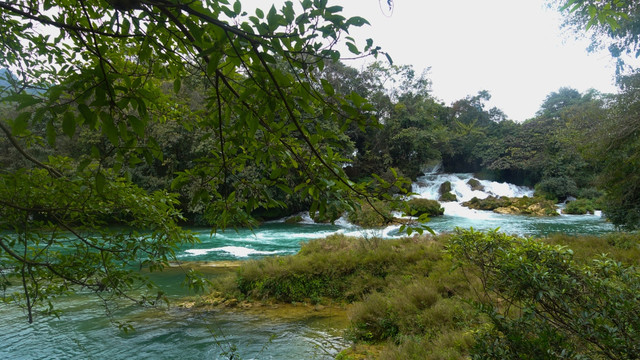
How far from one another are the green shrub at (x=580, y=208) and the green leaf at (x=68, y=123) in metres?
24.9

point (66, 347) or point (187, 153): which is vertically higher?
point (187, 153)

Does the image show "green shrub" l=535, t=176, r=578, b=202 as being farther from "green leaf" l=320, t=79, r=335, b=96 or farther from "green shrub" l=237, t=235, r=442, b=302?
"green leaf" l=320, t=79, r=335, b=96

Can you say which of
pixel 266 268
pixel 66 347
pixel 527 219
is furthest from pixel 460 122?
pixel 66 347

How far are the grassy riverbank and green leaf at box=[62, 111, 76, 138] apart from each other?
2807 millimetres

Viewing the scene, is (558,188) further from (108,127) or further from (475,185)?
(108,127)

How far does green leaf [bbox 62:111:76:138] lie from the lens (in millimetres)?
926

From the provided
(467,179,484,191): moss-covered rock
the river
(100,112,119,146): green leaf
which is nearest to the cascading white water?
(467,179,484,191): moss-covered rock

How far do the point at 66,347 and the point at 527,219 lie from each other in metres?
19.6

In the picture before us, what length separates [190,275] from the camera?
243cm

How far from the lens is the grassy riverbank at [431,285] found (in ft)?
8.05

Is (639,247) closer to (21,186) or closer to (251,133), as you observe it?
(251,133)

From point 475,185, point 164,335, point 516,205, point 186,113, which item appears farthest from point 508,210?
point 186,113

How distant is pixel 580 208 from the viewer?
19.8m

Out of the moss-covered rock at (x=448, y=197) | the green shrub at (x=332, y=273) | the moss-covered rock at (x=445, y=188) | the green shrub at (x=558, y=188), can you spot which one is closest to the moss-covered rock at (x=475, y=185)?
the moss-covered rock at (x=445, y=188)
